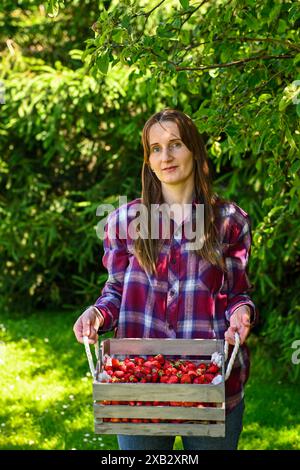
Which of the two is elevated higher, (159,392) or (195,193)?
(195,193)

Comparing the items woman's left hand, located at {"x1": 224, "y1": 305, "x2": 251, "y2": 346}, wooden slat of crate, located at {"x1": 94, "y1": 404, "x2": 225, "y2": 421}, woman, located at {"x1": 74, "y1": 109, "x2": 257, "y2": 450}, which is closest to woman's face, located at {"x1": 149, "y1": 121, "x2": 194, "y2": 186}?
woman, located at {"x1": 74, "y1": 109, "x2": 257, "y2": 450}

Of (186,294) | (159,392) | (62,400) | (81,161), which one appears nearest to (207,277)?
(186,294)

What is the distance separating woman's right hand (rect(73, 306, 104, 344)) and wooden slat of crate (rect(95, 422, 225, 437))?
244 millimetres

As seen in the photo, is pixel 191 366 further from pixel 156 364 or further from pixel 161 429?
pixel 161 429

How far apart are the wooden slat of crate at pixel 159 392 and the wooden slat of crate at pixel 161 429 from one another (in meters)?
0.07

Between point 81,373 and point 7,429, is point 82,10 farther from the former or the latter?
point 7,429

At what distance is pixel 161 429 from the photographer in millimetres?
1927

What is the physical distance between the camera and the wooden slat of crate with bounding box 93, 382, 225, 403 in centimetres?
188

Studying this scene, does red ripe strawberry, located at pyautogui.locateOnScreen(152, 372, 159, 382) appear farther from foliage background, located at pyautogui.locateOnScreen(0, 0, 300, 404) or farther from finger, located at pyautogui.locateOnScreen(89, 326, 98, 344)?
foliage background, located at pyautogui.locateOnScreen(0, 0, 300, 404)

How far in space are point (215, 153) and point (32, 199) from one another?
12.2ft

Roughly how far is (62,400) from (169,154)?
2955 millimetres

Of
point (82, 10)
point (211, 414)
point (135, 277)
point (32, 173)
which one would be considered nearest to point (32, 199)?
point (32, 173)

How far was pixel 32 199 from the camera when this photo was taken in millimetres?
6711

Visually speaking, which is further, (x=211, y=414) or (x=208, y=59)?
(x=208, y=59)
